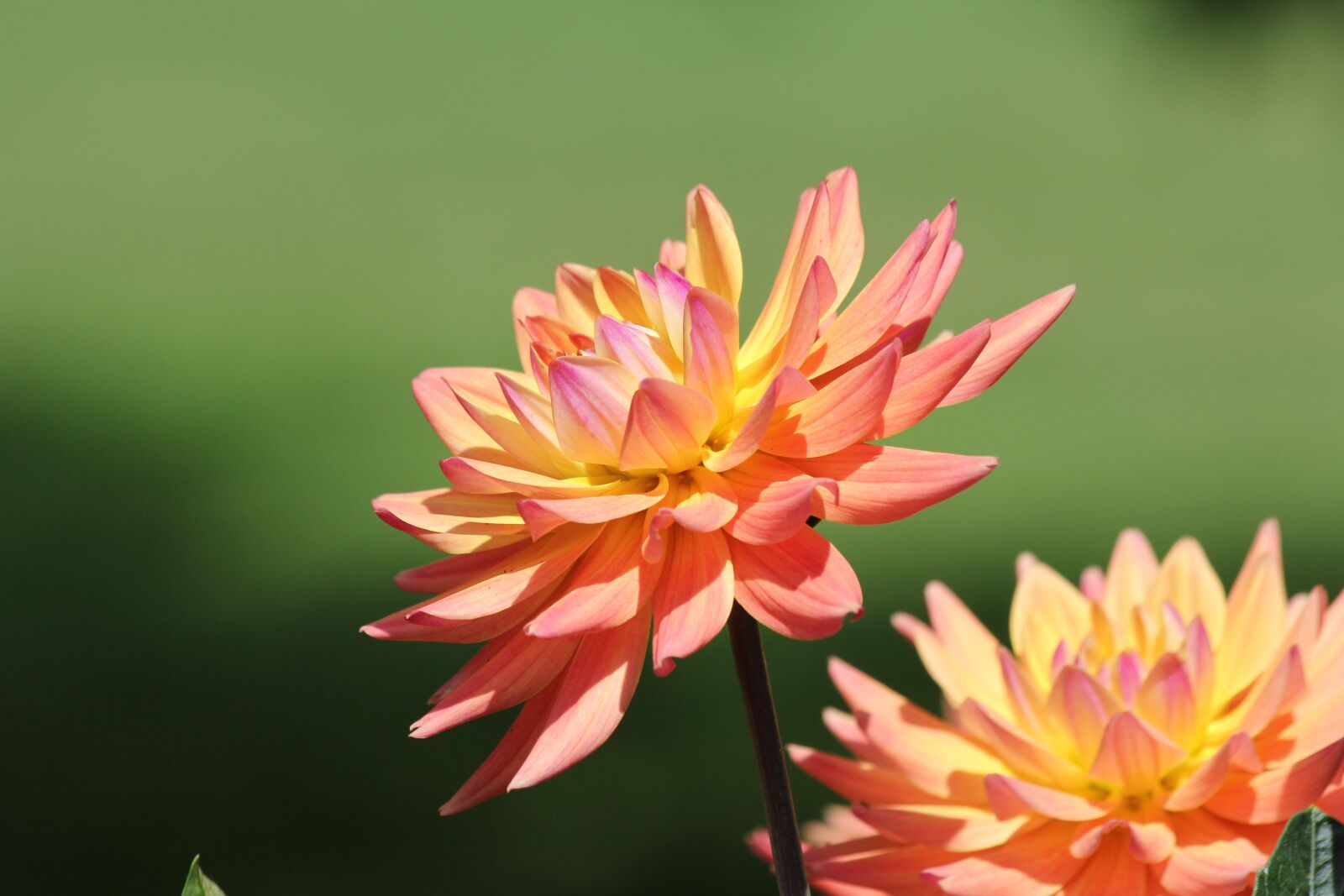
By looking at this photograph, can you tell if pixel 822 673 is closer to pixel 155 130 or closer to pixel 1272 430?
pixel 1272 430

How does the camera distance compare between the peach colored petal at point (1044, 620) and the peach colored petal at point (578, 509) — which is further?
the peach colored petal at point (1044, 620)

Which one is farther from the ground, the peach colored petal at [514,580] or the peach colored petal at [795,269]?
the peach colored petal at [795,269]

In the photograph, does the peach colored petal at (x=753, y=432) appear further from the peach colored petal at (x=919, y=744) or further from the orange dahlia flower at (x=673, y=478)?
the peach colored petal at (x=919, y=744)

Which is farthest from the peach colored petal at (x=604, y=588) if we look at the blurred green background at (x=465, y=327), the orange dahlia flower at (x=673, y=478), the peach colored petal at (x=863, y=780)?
the blurred green background at (x=465, y=327)

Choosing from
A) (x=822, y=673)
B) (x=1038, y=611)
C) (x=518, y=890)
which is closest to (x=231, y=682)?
(x=518, y=890)

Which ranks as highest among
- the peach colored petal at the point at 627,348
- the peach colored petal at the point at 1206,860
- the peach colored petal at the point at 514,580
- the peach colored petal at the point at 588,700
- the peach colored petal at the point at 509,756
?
the peach colored petal at the point at 627,348
